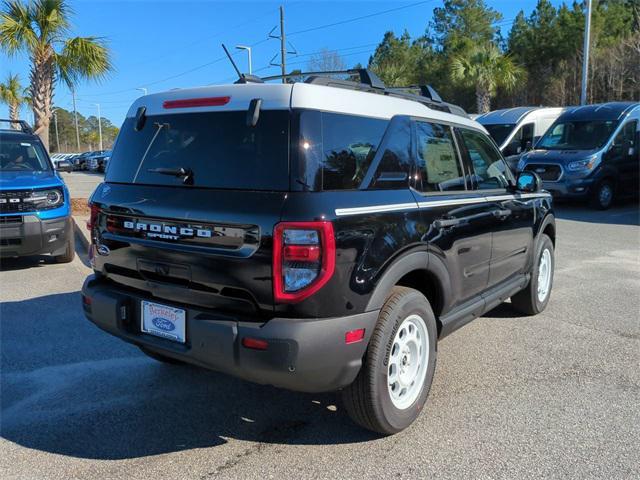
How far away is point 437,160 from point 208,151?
5.09 feet

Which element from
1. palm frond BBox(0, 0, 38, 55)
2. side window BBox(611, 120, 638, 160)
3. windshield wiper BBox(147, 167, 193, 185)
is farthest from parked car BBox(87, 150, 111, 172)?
windshield wiper BBox(147, 167, 193, 185)

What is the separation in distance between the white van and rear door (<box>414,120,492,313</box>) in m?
13.7

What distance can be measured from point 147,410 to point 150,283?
96 centimetres

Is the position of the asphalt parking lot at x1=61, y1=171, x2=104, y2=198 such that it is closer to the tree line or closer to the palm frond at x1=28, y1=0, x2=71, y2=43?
the palm frond at x1=28, y1=0, x2=71, y2=43

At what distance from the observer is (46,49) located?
1307 cm

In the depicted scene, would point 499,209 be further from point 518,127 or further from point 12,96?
point 12,96

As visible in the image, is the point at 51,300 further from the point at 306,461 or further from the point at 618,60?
the point at 618,60

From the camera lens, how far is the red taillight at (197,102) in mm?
3055

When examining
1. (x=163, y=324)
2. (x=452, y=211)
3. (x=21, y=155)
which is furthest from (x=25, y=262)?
(x=452, y=211)

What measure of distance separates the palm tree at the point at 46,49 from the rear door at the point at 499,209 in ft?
34.5

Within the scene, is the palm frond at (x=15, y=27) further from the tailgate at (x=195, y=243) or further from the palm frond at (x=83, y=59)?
the tailgate at (x=195, y=243)

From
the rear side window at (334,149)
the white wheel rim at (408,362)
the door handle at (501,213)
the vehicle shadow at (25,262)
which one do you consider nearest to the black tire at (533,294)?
the door handle at (501,213)

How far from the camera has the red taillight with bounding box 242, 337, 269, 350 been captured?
8.60 ft

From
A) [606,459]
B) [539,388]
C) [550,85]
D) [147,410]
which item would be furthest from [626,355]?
[550,85]
